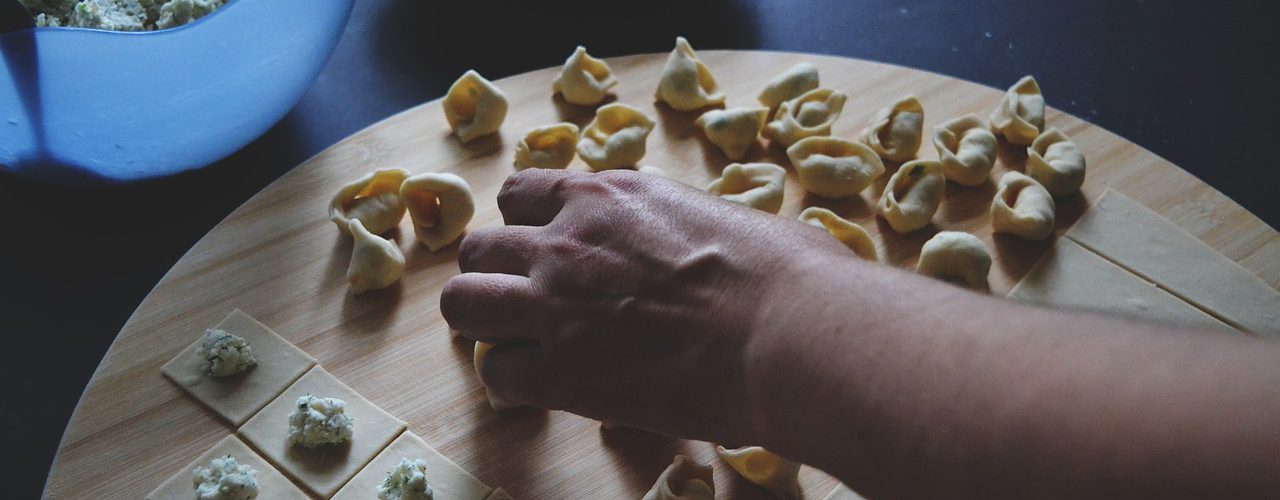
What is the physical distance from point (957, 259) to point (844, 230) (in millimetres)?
175

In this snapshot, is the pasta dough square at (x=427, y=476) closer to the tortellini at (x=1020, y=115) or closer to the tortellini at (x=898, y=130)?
the tortellini at (x=898, y=130)

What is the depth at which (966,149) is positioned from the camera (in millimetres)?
1699

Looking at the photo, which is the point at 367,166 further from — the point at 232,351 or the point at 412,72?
the point at 412,72

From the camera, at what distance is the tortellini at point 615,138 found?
1708 mm

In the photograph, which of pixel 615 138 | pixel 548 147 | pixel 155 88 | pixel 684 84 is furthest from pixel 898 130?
pixel 155 88

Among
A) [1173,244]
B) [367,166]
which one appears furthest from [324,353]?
[1173,244]

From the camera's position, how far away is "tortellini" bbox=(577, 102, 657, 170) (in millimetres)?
1708

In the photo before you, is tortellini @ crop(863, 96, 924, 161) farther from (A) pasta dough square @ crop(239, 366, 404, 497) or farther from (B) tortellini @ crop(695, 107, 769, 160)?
(A) pasta dough square @ crop(239, 366, 404, 497)

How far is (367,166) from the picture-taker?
175 cm

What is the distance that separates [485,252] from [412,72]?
42.3 inches

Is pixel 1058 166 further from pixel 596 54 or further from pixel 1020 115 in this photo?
pixel 596 54

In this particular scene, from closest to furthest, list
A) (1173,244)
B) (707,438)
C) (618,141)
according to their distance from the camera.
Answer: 1. (707,438)
2. (1173,244)
3. (618,141)

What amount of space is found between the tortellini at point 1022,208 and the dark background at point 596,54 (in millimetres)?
687

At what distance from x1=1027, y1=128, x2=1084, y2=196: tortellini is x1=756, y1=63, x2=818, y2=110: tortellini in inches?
15.6
